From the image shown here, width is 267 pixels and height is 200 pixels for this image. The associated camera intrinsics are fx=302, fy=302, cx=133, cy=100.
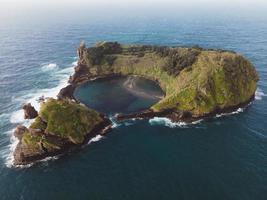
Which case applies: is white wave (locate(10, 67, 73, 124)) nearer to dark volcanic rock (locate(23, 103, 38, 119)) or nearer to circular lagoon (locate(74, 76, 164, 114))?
dark volcanic rock (locate(23, 103, 38, 119))

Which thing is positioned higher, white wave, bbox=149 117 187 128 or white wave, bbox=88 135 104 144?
white wave, bbox=149 117 187 128

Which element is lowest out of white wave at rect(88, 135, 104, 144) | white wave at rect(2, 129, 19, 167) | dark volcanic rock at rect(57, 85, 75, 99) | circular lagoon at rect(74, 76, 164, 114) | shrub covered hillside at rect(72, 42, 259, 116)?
white wave at rect(2, 129, 19, 167)

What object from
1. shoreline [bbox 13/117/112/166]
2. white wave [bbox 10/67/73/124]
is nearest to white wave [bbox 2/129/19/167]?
shoreline [bbox 13/117/112/166]

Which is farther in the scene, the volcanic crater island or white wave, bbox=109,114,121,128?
white wave, bbox=109,114,121,128

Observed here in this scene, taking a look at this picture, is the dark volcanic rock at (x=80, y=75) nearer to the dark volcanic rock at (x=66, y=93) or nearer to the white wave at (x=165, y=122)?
→ the dark volcanic rock at (x=66, y=93)

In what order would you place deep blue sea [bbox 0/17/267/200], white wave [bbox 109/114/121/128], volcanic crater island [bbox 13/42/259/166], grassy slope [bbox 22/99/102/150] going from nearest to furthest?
deep blue sea [bbox 0/17/267/200] < grassy slope [bbox 22/99/102/150] < volcanic crater island [bbox 13/42/259/166] < white wave [bbox 109/114/121/128]

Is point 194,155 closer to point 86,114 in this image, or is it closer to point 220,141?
point 220,141
